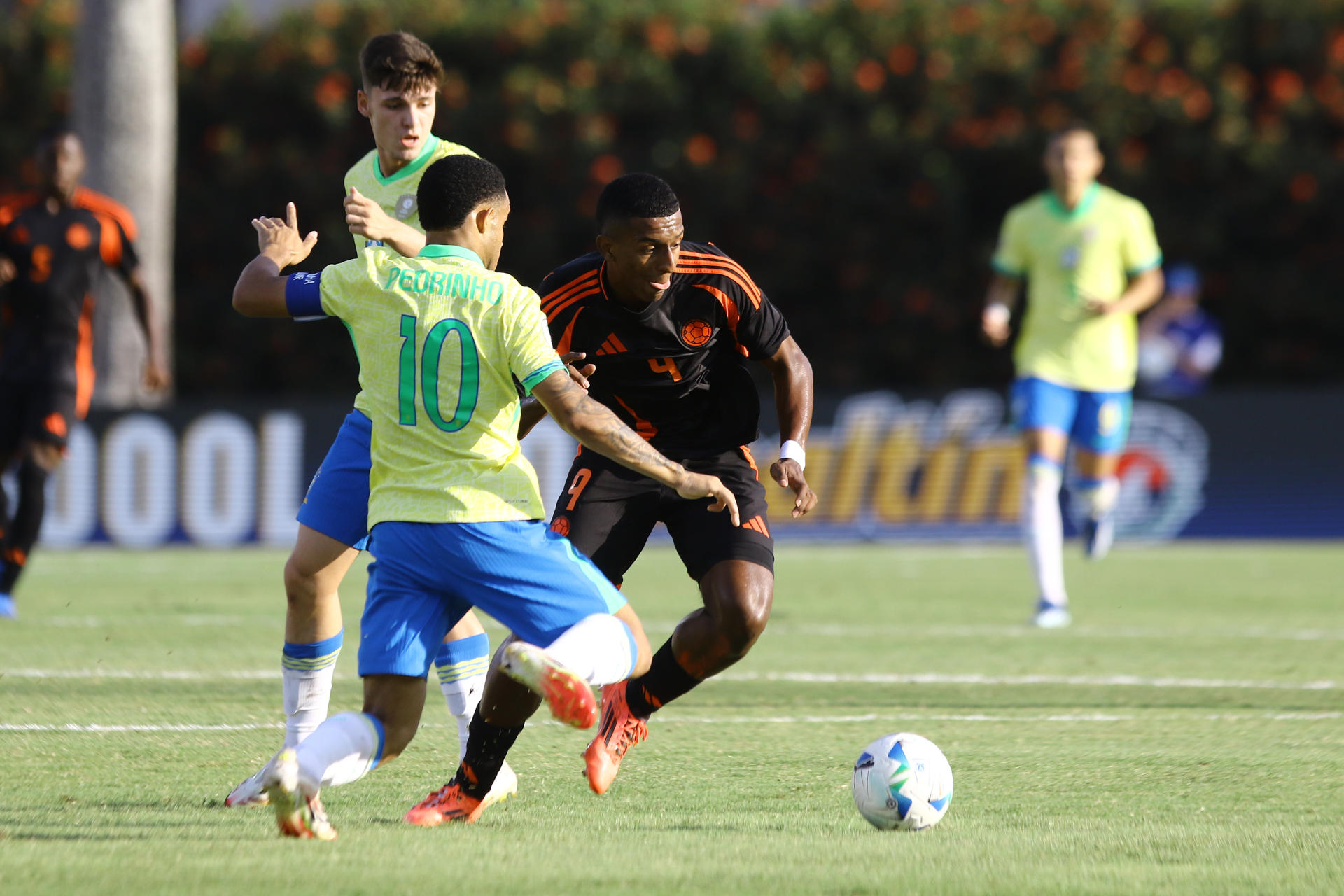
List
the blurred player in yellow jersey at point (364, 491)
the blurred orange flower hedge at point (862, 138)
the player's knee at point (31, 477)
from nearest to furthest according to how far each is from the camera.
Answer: the blurred player in yellow jersey at point (364, 491) → the player's knee at point (31, 477) → the blurred orange flower hedge at point (862, 138)

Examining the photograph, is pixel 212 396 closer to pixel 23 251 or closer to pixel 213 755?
pixel 23 251

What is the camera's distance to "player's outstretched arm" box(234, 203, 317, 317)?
14.6ft

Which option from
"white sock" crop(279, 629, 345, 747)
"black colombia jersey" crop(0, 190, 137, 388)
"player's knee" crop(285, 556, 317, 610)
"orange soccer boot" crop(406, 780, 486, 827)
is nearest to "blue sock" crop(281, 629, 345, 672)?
"white sock" crop(279, 629, 345, 747)

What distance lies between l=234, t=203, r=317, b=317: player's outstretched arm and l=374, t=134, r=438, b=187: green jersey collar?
0.50 meters

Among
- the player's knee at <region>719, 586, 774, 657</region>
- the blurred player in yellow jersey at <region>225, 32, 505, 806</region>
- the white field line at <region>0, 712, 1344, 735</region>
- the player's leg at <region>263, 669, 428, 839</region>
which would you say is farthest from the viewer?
the white field line at <region>0, 712, 1344, 735</region>

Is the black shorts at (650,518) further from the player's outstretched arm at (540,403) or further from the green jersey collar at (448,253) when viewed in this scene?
the green jersey collar at (448,253)

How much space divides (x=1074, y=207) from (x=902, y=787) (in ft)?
21.0

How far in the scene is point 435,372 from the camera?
4.19 m

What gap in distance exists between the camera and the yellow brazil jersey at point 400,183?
5152 mm

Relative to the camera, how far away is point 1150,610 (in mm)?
10555

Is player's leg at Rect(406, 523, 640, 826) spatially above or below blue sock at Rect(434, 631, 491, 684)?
above

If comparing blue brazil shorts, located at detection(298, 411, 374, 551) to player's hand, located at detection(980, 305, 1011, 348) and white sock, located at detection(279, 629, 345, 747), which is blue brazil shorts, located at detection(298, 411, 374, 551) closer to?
white sock, located at detection(279, 629, 345, 747)

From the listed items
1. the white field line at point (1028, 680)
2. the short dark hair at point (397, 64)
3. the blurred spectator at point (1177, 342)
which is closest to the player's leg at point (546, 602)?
the short dark hair at point (397, 64)

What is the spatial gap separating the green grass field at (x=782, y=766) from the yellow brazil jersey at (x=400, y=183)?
1652 millimetres
